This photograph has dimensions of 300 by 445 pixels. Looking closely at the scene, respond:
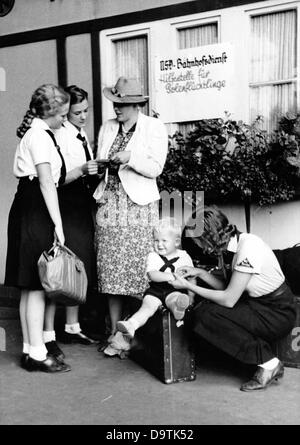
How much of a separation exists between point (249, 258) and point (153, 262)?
812 mm

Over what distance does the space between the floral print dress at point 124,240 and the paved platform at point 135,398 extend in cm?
62

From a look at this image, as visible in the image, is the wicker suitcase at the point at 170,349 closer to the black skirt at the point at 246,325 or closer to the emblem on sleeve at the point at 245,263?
the black skirt at the point at 246,325

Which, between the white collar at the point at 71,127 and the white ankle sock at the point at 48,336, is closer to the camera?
the white ankle sock at the point at 48,336

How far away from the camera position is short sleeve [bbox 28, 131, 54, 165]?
14.3 ft

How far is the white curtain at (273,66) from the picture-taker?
5.48m

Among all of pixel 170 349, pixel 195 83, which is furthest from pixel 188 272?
pixel 195 83

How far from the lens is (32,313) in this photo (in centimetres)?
455

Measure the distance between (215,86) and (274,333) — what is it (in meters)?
2.52

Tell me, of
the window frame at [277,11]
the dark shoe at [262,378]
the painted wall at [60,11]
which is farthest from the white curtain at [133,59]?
the dark shoe at [262,378]

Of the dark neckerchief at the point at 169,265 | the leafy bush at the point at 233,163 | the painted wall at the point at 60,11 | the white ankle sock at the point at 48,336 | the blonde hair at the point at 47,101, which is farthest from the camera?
the painted wall at the point at 60,11

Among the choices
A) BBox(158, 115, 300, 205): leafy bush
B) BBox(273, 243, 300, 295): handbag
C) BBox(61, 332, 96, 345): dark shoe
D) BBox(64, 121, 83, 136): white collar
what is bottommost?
BBox(61, 332, 96, 345): dark shoe

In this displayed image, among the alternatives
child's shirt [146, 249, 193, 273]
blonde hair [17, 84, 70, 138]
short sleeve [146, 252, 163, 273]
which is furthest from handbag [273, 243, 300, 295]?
blonde hair [17, 84, 70, 138]

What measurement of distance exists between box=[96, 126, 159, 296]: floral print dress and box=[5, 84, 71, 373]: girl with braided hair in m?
0.55

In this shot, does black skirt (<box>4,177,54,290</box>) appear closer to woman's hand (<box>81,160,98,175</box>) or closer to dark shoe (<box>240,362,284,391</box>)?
woman's hand (<box>81,160,98,175</box>)
